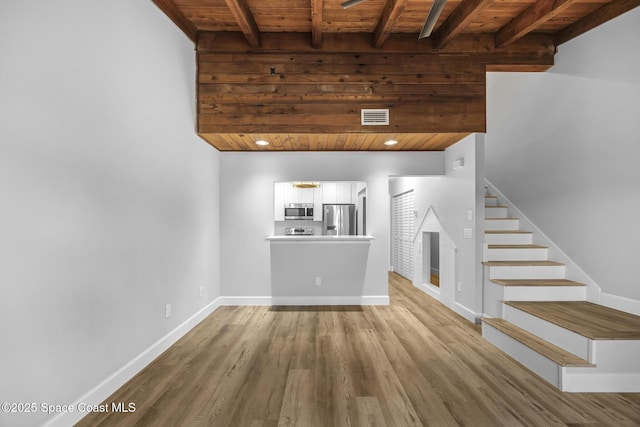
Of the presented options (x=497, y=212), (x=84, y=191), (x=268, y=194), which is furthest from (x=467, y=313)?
(x=84, y=191)

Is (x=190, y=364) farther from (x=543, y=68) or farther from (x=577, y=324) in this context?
(x=543, y=68)

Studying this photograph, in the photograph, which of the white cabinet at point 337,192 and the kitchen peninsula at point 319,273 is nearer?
the kitchen peninsula at point 319,273

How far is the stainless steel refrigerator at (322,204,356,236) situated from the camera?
18.7 feet

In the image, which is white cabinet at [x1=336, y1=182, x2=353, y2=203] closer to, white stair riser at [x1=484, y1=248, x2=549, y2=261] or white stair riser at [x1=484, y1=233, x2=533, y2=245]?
white stair riser at [x1=484, y1=233, x2=533, y2=245]

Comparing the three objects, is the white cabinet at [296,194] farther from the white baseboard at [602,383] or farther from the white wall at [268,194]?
the white baseboard at [602,383]

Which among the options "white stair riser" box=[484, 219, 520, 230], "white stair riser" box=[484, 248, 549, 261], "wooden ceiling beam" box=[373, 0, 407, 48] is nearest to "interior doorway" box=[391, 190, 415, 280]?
"white stair riser" box=[484, 219, 520, 230]

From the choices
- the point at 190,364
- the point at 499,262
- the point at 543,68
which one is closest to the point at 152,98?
the point at 190,364

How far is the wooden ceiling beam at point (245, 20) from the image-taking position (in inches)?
112

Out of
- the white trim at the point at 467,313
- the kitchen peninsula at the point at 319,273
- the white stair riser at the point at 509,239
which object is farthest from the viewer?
the kitchen peninsula at the point at 319,273

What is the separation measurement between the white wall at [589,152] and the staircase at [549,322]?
0.30 meters

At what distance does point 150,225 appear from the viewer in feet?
9.05

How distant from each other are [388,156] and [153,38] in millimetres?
3218

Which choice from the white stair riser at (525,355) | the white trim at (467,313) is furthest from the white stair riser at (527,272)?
the white stair riser at (525,355)

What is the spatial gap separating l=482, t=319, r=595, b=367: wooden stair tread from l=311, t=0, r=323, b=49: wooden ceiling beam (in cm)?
341
